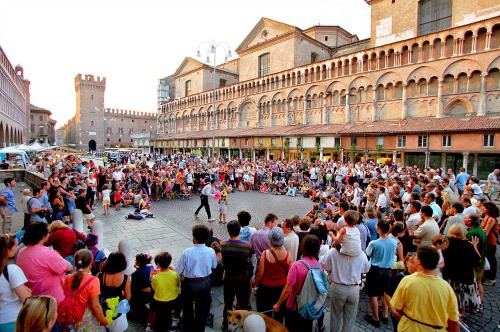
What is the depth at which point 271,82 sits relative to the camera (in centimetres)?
3997

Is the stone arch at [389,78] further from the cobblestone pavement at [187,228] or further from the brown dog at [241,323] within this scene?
the brown dog at [241,323]

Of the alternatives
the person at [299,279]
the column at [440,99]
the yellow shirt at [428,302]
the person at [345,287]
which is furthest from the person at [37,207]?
the column at [440,99]

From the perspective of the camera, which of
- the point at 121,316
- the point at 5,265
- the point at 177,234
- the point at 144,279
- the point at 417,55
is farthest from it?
the point at 417,55

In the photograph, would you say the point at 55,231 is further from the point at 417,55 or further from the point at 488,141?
the point at 417,55

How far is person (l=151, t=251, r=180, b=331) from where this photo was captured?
4.04 meters

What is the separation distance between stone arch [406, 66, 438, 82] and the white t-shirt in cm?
3162

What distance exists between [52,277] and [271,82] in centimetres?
3946

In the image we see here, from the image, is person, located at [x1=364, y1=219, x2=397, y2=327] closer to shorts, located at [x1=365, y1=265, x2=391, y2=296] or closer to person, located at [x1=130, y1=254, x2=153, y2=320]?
shorts, located at [x1=365, y1=265, x2=391, y2=296]

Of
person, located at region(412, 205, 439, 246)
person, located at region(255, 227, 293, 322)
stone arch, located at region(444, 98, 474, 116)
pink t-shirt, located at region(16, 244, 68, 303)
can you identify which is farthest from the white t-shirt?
stone arch, located at region(444, 98, 474, 116)

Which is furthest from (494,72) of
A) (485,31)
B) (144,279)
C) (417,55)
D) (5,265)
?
(5,265)

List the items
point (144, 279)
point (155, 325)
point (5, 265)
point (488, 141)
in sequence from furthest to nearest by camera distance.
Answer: point (488, 141) → point (144, 279) → point (155, 325) → point (5, 265)

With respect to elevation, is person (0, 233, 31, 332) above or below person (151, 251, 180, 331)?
above

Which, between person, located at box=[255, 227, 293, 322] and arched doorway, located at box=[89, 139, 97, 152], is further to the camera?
arched doorway, located at box=[89, 139, 97, 152]

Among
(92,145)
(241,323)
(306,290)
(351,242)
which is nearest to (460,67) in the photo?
(351,242)
